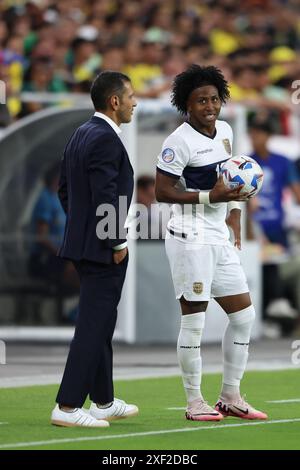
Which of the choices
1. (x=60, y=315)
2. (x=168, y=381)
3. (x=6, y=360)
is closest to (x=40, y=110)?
(x=60, y=315)

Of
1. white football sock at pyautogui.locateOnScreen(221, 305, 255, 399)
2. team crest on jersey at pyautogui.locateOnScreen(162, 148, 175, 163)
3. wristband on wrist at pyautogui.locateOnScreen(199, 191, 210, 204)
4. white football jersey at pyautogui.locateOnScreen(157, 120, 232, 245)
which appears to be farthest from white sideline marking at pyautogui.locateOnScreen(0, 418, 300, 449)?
team crest on jersey at pyautogui.locateOnScreen(162, 148, 175, 163)

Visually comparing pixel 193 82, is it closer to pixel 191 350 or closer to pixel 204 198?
pixel 204 198

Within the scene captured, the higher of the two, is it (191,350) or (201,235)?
(201,235)

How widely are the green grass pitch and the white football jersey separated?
1.27 metres

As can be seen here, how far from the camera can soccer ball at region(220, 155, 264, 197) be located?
30.5 ft

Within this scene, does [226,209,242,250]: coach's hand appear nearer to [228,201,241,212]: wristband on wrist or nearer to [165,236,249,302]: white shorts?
[228,201,241,212]: wristband on wrist

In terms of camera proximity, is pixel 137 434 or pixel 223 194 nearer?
pixel 137 434

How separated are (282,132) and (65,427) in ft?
42.3

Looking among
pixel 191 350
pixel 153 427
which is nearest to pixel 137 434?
pixel 153 427

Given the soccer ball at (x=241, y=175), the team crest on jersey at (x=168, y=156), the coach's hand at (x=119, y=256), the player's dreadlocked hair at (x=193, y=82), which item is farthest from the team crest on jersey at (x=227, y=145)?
the coach's hand at (x=119, y=256)

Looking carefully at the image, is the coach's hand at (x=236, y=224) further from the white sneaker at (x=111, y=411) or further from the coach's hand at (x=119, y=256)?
the white sneaker at (x=111, y=411)

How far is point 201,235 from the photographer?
9500 millimetres

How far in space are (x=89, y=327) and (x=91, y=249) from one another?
1.65ft

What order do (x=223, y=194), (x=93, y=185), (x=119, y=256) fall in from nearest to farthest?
(x=93, y=185) < (x=119, y=256) < (x=223, y=194)
